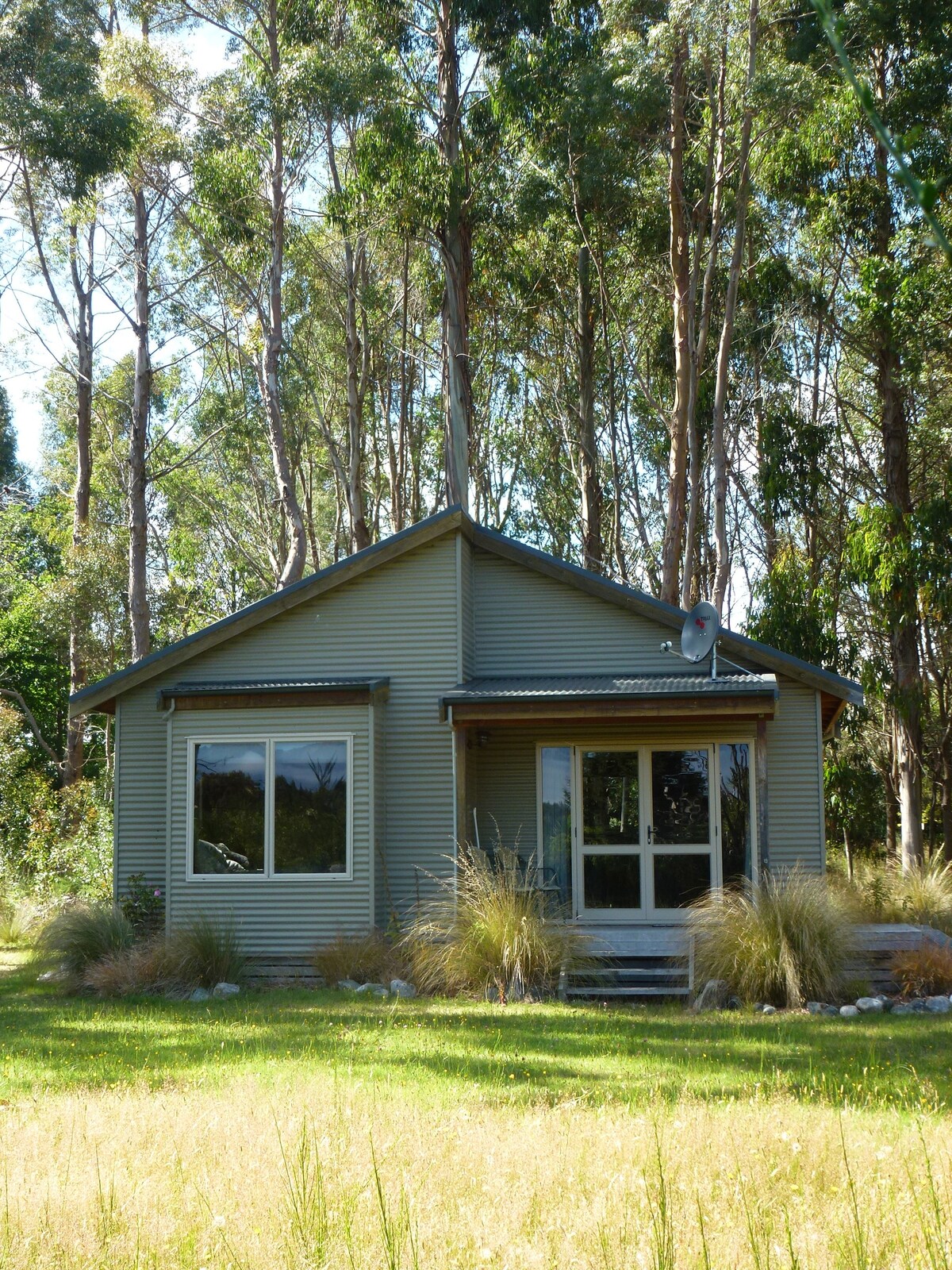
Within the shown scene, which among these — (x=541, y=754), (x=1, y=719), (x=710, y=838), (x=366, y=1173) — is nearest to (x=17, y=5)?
(x=1, y=719)

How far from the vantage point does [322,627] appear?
583 inches

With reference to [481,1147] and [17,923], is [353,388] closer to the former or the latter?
[17,923]

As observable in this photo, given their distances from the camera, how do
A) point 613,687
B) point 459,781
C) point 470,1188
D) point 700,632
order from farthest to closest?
1. point 459,781
2. point 700,632
3. point 613,687
4. point 470,1188

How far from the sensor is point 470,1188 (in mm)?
5383

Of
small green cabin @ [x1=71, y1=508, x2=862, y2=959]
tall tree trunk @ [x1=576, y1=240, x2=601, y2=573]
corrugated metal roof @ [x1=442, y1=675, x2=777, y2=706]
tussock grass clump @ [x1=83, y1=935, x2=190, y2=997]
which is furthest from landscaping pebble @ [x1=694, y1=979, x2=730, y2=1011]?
tall tree trunk @ [x1=576, y1=240, x2=601, y2=573]

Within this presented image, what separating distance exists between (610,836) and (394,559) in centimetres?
398

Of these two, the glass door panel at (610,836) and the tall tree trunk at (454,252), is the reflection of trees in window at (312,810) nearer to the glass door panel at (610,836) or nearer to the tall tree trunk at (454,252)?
the glass door panel at (610,836)

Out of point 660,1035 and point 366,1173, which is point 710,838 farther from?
point 366,1173

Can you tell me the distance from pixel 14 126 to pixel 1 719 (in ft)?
34.2

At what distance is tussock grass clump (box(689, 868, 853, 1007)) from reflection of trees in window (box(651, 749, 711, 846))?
10.0 feet

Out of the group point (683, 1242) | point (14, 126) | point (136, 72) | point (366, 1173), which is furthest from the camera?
point (136, 72)

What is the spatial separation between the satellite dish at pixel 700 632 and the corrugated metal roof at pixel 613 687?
0.30 metres

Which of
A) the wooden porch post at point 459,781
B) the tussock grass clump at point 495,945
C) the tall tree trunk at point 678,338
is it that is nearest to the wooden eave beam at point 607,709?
the wooden porch post at point 459,781

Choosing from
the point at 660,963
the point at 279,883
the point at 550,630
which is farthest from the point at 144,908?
the point at 660,963
